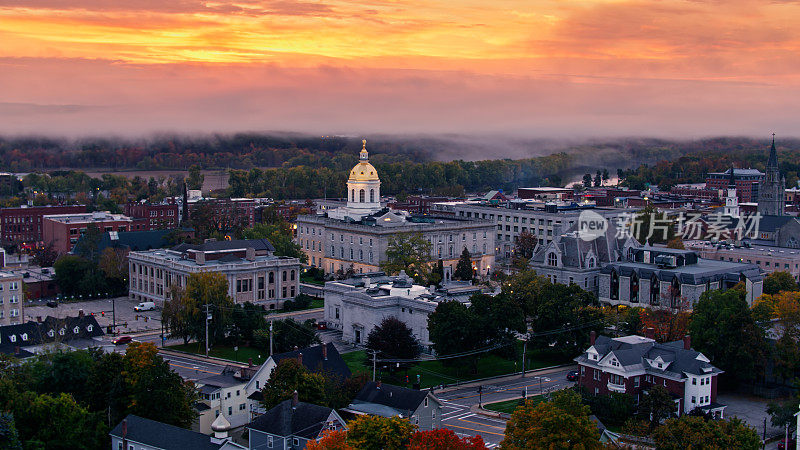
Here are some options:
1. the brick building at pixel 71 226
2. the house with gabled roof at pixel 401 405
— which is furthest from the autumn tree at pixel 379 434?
the brick building at pixel 71 226

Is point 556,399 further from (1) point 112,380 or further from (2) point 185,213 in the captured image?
(2) point 185,213

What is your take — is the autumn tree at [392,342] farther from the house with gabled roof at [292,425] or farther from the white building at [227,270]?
the white building at [227,270]

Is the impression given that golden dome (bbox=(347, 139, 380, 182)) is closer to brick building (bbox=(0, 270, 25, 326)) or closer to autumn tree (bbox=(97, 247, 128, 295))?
autumn tree (bbox=(97, 247, 128, 295))

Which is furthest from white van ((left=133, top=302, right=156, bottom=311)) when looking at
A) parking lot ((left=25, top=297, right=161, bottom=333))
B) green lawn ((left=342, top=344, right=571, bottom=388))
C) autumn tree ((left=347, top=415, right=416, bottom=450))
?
autumn tree ((left=347, top=415, right=416, bottom=450))

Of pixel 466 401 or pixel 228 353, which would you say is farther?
pixel 228 353

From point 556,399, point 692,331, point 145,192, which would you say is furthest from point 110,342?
point 145,192

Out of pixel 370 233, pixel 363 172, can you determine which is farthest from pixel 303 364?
pixel 363 172
